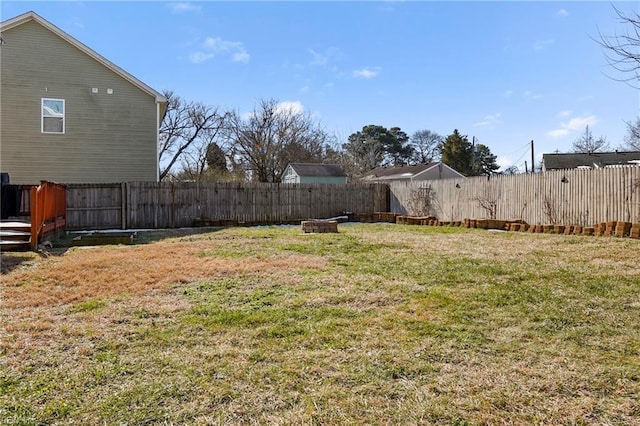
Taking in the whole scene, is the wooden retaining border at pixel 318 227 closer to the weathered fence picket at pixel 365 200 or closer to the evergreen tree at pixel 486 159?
the weathered fence picket at pixel 365 200

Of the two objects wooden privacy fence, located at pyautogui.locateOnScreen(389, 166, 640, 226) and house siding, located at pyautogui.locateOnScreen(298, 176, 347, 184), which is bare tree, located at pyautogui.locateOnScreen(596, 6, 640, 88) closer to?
wooden privacy fence, located at pyautogui.locateOnScreen(389, 166, 640, 226)

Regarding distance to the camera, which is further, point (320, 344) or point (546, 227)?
point (546, 227)

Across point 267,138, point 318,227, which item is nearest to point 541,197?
point 318,227

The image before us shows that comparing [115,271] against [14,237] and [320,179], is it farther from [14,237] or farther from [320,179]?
[320,179]

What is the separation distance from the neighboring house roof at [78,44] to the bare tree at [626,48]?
12.7m

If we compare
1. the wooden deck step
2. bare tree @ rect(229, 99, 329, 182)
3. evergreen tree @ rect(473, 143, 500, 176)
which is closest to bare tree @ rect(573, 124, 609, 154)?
evergreen tree @ rect(473, 143, 500, 176)

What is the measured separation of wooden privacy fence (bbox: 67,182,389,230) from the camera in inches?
495

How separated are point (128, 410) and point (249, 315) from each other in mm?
1529

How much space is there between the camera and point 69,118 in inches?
505

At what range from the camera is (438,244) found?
8.17m

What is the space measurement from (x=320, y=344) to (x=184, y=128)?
1179 inches

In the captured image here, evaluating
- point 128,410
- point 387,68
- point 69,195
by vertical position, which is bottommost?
point 128,410

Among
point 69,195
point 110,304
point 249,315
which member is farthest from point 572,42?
point 69,195

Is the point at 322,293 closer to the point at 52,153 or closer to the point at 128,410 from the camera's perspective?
the point at 128,410
